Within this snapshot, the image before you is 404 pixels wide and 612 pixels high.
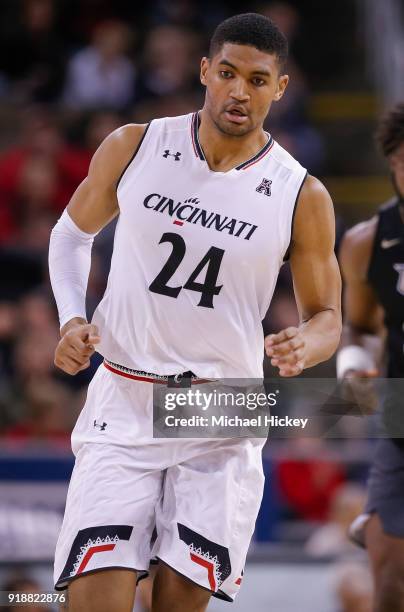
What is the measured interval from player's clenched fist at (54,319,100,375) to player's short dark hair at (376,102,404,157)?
72.1 inches

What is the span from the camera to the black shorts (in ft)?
16.6

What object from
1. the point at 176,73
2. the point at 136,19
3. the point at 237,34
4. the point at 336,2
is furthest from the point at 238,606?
the point at 336,2

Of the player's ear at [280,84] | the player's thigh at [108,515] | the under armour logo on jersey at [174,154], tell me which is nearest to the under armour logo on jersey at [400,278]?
the player's ear at [280,84]

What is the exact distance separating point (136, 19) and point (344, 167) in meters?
2.55

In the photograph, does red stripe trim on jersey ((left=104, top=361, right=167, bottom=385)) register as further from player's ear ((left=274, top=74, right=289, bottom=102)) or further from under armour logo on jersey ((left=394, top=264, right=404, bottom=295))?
under armour logo on jersey ((left=394, top=264, right=404, bottom=295))

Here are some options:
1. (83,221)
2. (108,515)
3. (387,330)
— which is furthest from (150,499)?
(387,330)

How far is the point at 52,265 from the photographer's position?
453 centimetres

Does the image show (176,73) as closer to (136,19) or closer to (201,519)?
(136,19)

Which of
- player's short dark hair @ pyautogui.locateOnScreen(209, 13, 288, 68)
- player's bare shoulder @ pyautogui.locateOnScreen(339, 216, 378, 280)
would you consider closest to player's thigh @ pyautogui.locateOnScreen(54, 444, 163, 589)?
player's short dark hair @ pyautogui.locateOnScreen(209, 13, 288, 68)

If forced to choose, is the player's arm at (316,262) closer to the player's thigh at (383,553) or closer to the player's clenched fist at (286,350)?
the player's clenched fist at (286,350)

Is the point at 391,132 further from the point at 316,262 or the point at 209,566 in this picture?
the point at 209,566

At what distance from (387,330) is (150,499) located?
1653 millimetres

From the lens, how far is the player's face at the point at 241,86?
13.8 ft

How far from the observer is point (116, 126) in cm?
977
